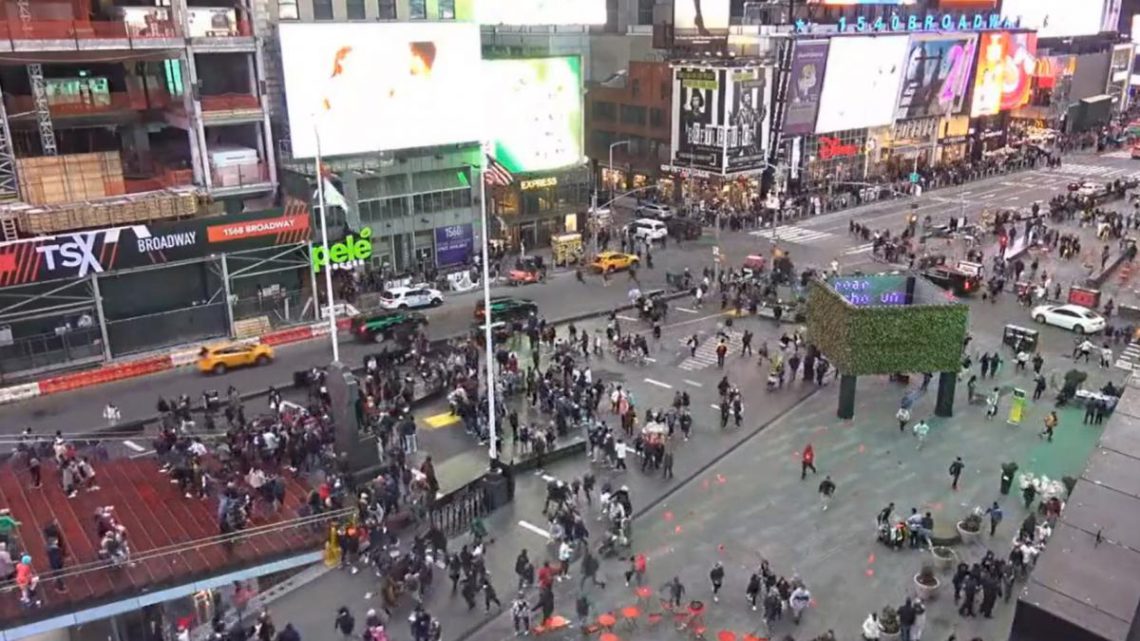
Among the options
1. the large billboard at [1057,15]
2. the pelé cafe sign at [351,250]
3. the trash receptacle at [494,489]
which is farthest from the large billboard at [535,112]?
the large billboard at [1057,15]

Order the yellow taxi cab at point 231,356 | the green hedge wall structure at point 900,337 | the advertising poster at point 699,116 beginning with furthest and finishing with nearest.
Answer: the advertising poster at point 699,116
the yellow taxi cab at point 231,356
the green hedge wall structure at point 900,337

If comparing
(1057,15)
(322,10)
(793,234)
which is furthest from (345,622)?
(1057,15)

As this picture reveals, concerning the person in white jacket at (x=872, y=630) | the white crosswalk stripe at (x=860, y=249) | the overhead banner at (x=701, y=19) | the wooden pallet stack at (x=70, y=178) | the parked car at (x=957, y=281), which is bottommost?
the person in white jacket at (x=872, y=630)

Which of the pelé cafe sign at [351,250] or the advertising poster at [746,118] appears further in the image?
the advertising poster at [746,118]

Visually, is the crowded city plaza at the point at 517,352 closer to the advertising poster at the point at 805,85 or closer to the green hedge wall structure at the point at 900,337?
the green hedge wall structure at the point at 900,337

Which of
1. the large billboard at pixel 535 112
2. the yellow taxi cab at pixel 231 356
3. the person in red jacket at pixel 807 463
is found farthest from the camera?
the large billboard at pixel 535 112

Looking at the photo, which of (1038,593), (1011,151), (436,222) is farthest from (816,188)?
(1038,593)
